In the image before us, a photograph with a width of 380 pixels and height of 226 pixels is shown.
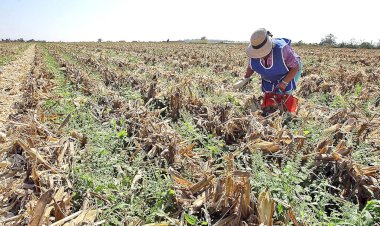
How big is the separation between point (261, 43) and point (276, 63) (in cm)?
40

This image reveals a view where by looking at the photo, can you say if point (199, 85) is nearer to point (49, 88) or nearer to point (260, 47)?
point (260, 47)

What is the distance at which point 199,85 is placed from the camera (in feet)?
22.1

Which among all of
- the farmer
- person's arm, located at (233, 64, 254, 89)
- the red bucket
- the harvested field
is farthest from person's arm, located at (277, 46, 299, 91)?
person's arm, located at (233, 64, 254, 89)

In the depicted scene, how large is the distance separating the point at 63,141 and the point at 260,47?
270 centimetres

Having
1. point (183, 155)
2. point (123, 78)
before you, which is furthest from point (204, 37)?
point (183, 155)

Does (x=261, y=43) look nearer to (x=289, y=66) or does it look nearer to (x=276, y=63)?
(x=276, y=63)

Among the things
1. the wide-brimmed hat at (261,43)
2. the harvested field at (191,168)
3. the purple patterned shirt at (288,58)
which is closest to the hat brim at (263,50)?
the wide-brimmed hat at (261,43)

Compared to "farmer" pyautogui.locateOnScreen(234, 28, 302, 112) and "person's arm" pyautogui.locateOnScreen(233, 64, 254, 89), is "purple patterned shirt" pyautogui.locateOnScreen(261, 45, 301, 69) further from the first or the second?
"person's arm" pyautogui.locateOnScreen(233, 64, 254, 89)

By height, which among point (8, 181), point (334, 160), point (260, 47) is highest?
point (260, 47)

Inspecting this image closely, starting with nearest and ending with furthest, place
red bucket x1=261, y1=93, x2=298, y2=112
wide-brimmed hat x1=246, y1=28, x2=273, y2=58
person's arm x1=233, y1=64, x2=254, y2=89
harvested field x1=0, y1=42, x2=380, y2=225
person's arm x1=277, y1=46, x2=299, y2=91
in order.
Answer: harvested field x1=0, y1=42, x2=380, y2=225
wide-brimmed hat x1=246, y1=28, x2=273, y2=58
person's arm x1=277, y1=46, x2=299, y2=91
red bucket x1=261, y1=93, x2=298, y2=112
person's arm x1=233, y1=64, x2=254, y2=89

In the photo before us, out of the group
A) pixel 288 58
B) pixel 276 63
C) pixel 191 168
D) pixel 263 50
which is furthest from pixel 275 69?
pixel 191 168

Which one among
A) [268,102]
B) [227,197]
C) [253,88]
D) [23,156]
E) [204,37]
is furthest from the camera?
[204,37]

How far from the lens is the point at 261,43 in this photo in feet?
14.0

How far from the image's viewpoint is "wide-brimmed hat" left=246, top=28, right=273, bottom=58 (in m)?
4.22
